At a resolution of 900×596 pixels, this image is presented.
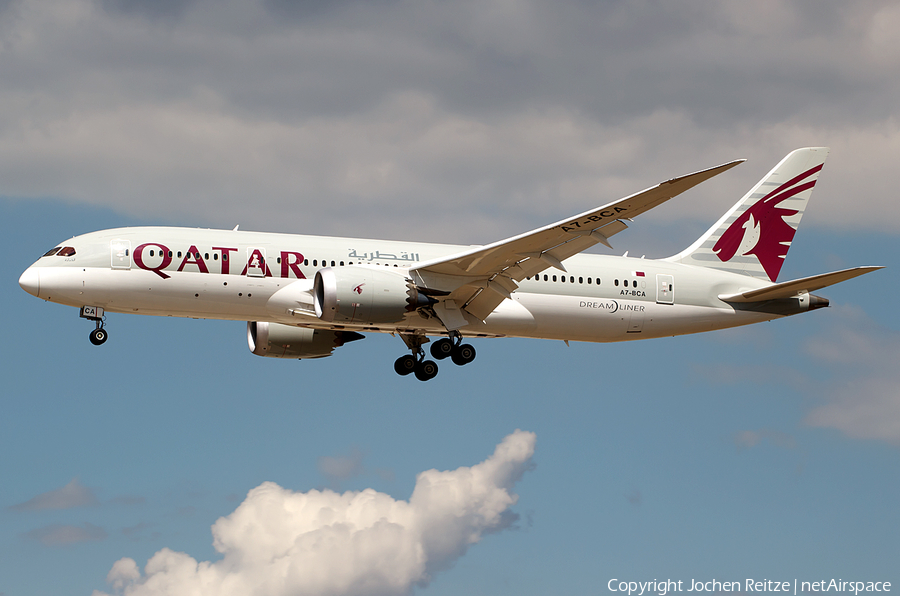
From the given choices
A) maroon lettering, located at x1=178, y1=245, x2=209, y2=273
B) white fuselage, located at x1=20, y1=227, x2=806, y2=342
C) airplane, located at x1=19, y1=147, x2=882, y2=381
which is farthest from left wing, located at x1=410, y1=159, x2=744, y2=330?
maroon lettering, located at x1=178, y1=245, x2=209, y2=273

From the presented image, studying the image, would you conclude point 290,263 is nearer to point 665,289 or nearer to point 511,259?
point 511,259

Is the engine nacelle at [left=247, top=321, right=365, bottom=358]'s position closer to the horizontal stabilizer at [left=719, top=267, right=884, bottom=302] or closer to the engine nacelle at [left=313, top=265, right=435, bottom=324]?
the engine nacelle at [left=313, top=265, right=435, bottom=324]

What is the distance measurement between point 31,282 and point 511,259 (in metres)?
17.5

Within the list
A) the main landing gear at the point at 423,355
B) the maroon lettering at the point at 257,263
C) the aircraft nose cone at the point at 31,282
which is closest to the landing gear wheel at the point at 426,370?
the main landing gear at the point at 423,355

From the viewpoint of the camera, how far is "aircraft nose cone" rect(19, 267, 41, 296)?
37219mm

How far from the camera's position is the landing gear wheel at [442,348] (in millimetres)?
42156

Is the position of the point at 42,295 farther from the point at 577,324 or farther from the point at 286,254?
the point at 577,324

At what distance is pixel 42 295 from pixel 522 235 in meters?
17.6

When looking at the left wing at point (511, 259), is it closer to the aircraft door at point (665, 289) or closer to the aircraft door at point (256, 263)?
the aircraft door at point (256, 263)

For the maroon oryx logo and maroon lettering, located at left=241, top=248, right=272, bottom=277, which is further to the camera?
the maroon oryx logo

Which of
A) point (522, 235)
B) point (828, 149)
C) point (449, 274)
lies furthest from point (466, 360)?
point (828, 149)

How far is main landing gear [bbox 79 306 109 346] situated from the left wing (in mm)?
11693

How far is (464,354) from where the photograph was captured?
137 feet

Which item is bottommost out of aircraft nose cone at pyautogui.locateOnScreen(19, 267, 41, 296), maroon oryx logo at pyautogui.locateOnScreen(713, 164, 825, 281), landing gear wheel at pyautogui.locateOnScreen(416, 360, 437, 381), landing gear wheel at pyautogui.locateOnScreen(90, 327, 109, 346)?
landing gear wheel at pyautogui.locateOnScreen(416, 360, 437, 381)
